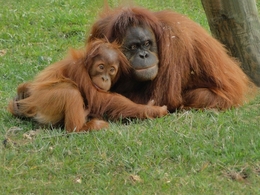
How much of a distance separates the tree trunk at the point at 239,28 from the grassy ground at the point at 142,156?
1.73 feet

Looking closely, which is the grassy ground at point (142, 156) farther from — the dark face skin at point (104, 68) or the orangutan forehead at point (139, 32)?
the orangutan forehead at point (139, 32)

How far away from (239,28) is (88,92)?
164 cm

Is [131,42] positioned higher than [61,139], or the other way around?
[131,42]

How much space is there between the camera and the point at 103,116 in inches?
183

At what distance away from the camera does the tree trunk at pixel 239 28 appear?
5.27 meters

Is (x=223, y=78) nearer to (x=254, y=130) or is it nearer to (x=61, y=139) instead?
(x=254, y=130)

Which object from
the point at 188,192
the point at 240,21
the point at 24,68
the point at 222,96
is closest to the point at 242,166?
the point at 188,192

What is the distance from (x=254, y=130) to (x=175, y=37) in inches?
44.9

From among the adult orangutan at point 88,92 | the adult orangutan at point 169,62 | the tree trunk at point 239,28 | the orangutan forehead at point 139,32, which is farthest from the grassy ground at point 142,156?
the orangutan forehead at point 139,32

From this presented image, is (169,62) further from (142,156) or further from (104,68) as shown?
(142,156)

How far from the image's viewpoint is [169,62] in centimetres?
480

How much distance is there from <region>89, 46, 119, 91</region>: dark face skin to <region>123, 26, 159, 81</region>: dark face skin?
17 cm

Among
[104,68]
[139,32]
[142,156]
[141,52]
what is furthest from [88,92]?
[142,156]

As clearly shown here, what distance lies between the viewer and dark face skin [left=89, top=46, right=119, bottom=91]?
461 cm
